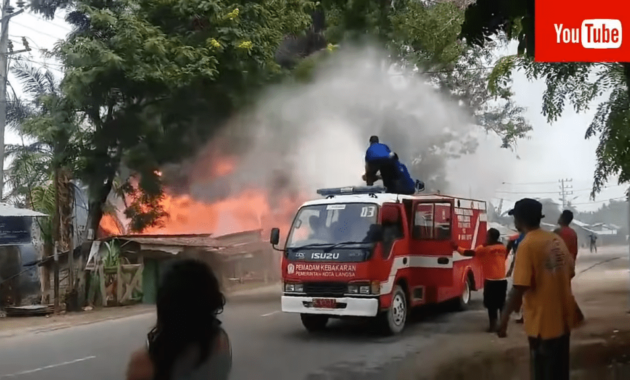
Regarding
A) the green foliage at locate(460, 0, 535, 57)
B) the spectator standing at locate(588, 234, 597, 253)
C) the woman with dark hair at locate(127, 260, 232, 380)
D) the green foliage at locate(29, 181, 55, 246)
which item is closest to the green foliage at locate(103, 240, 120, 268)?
the green foliage at locate(29, 181, 55, 246)

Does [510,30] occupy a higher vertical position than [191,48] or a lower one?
lower

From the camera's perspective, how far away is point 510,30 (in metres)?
3.96

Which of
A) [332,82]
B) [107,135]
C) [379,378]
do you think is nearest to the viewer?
[379,378]

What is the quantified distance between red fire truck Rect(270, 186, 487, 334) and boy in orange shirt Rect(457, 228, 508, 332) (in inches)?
18.3

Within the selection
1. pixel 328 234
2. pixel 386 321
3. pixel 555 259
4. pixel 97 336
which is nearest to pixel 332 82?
pixel 328 234

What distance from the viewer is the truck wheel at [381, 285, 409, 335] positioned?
701 cm

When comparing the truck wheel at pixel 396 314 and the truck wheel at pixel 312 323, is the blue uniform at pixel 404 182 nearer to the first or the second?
the truck wheel at pixel 396 314

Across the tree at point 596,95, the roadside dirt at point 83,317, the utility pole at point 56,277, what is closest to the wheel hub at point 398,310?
the roadside dirt at point 83,317

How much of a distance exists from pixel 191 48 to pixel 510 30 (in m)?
4.88

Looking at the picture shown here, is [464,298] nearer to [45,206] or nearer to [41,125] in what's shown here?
[41,125]

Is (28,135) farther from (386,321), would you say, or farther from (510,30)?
(510,30)

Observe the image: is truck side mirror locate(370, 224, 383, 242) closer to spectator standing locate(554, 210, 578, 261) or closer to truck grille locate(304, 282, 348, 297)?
truck grille locate(304, 282, 348, 297)

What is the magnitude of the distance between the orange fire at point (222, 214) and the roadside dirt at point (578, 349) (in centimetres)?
295

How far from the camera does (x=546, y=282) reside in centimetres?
339
